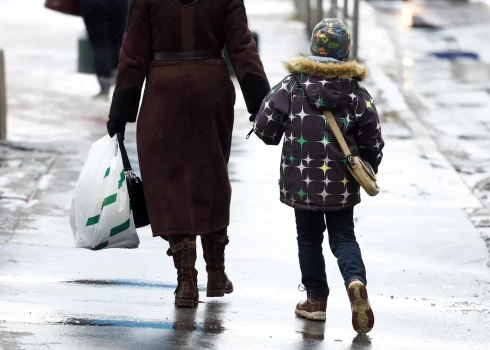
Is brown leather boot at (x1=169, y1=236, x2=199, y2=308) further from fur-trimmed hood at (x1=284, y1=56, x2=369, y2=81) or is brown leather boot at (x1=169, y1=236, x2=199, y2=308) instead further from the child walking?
fur-trimmed hood at (x1=284, y1=56, x2=369, y2=81)

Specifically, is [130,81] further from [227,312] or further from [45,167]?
[45,167]

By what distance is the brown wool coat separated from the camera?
570 centimetres

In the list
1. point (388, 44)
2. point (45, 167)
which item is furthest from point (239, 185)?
point (388, 44)

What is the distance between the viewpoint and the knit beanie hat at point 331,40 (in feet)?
17.8

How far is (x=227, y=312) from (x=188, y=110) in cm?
104

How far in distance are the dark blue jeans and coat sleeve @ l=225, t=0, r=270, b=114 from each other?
0.68 m

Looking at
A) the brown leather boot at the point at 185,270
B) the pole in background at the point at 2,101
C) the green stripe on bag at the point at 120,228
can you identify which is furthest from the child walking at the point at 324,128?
the pole in background at the point at 2,101

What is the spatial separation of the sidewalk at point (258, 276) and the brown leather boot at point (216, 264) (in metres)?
0.06

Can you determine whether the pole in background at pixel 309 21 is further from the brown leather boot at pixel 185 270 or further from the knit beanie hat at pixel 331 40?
the knit beanie hat at pixel 331 40

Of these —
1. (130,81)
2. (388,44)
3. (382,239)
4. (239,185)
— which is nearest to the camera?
(130,81)

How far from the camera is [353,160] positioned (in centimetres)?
538

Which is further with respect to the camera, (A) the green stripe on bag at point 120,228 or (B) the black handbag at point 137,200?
(B) the black handbag at point 137,200

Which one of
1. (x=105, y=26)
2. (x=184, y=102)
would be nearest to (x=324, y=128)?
(x=184, y=102)

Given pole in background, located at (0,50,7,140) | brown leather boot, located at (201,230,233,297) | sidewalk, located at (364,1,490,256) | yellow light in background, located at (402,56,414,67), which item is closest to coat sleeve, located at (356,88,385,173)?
brown leather boot, located at (201,230,233,297)
